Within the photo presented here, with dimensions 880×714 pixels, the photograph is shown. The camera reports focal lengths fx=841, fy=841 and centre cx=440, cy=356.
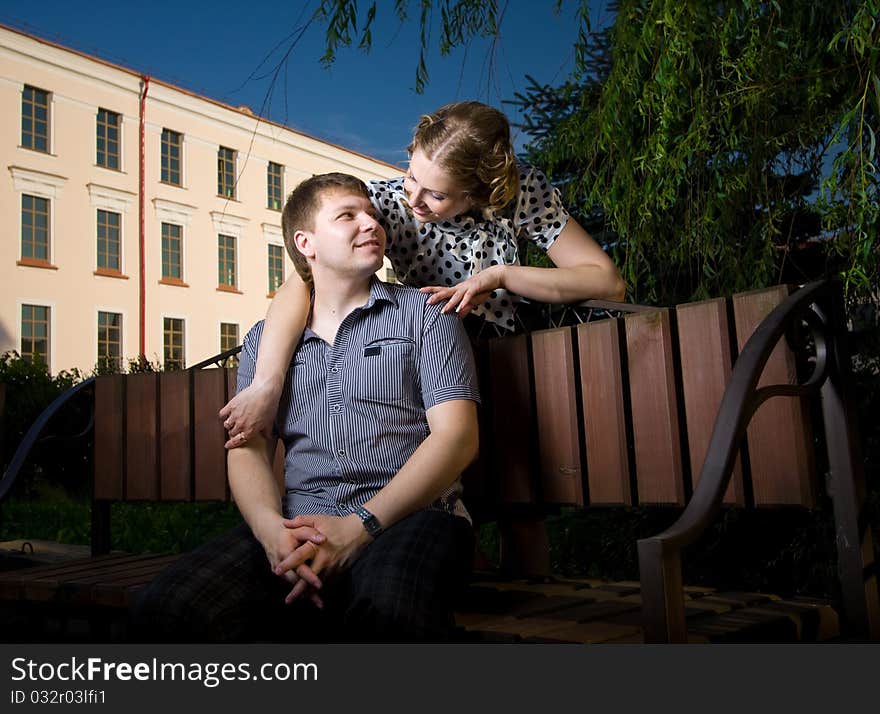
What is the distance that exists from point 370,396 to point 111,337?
1253cm

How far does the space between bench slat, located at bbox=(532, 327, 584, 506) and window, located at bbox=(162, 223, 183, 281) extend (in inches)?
522

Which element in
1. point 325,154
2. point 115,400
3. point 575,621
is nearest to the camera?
point 575,621

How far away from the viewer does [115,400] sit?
8.19 ft

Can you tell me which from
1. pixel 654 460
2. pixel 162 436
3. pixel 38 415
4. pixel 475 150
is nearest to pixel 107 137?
pixel 38 415

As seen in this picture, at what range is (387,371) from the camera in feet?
5.33

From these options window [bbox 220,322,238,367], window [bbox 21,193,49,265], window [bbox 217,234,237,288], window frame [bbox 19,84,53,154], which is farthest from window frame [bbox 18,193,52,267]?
window [bbox 220,322,238,367]

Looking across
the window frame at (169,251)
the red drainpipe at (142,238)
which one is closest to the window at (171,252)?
the window frame at (169,251)

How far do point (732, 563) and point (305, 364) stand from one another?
2.35 meters

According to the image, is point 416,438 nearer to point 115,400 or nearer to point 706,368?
point 706,368

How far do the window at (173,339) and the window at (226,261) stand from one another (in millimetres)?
1145

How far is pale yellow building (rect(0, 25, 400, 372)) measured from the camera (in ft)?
38.7

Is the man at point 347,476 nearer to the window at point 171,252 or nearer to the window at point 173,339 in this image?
the window at point 173,339

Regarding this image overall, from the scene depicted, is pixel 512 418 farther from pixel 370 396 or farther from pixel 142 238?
pixel 142 238
